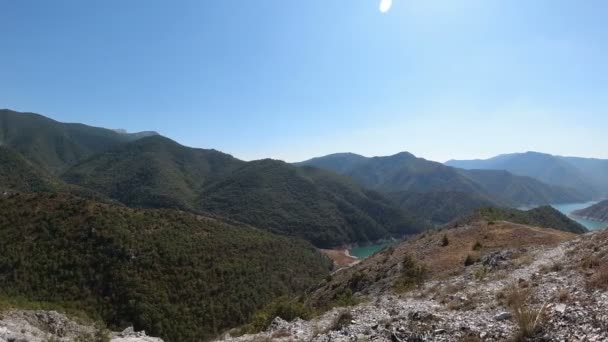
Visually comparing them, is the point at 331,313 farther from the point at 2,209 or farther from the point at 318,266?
the point at 318,266

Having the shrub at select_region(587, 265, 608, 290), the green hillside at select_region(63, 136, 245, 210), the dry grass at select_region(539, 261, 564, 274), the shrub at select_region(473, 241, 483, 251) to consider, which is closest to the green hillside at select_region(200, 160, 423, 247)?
the green hillside at select_region(63, 136, 245, 210)

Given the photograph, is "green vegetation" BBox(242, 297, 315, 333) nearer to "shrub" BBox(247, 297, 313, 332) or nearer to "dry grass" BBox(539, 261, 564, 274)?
"shrub" BBox(247, 297, 313, 332)

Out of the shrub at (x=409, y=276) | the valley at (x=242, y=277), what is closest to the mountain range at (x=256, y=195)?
the valley at (x=242, y=277)

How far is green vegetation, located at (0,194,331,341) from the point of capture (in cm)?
3678

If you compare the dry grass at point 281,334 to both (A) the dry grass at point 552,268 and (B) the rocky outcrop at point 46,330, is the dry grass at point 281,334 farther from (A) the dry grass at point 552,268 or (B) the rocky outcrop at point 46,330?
(A) the dry grass at point 552,268

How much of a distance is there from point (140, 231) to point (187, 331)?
2003 centimetres

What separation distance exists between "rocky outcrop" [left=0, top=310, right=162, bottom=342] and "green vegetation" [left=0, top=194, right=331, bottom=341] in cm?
1709

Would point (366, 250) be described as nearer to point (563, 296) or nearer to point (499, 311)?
point (499, 311)

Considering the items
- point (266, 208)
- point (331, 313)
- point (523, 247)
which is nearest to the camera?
point (331, 313)

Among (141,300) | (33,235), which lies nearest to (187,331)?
(141,300)

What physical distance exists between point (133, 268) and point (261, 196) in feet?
377

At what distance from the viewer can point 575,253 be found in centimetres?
1842

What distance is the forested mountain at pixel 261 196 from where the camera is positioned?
14425 centimetres

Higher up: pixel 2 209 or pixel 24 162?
pixel 24 162
